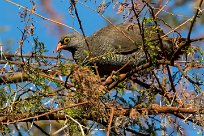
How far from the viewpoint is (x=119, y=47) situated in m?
3.40

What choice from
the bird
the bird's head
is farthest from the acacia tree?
the bird's head

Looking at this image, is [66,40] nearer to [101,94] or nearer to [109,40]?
[109,40]

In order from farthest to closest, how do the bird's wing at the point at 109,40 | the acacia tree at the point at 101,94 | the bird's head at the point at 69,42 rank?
the bird's head at the point at 69,42 < the bird's wing at the point at 109,40 < the acacia tree at the point at 101,94

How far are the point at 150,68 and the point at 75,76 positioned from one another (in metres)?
0.76

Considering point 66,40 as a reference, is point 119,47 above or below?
below

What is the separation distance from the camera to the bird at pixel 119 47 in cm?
320

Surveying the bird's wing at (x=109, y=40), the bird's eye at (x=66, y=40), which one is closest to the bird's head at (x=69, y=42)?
the bird's eye at (x=66, y=40)

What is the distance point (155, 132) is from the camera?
11.7ft

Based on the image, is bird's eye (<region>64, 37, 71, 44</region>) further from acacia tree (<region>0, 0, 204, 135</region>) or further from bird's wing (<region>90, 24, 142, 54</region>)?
acacia tree (<region>0, 0, 204, 135</region>)

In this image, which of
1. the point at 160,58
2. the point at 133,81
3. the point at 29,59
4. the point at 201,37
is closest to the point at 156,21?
the point at 201,37

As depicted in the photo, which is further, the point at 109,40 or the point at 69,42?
the point at 69,42

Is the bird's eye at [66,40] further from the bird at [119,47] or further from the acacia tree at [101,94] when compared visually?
the acacia tree at [101,94]

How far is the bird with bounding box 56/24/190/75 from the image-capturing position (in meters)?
3.20

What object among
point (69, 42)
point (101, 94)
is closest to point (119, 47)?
point (101, 94)
